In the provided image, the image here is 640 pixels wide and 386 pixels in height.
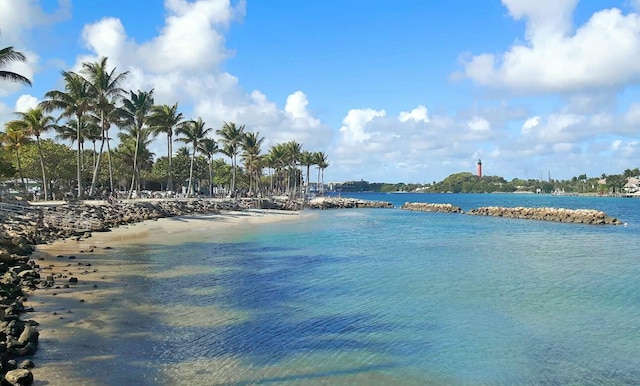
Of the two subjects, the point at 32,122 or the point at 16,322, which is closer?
the point at 16,322

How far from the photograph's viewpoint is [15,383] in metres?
9.03

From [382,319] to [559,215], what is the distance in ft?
194

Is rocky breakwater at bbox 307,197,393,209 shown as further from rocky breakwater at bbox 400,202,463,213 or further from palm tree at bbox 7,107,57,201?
palm tree at bbox 7,107,57,201

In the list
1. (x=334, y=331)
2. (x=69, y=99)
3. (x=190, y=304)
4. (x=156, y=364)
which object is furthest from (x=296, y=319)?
(x=69, y=99)

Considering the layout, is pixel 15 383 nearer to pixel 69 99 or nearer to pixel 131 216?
pixel 131 216

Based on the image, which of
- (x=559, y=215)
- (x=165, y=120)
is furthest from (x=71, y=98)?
(x=559, y=215)

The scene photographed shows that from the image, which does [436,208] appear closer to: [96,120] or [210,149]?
[210,149]

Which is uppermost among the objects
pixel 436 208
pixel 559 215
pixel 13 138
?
pixel 13 138

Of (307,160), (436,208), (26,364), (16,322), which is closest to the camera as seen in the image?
(26,364)

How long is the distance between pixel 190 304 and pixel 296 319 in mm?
3684

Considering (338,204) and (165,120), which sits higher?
(165,120)

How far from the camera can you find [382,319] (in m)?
14.8

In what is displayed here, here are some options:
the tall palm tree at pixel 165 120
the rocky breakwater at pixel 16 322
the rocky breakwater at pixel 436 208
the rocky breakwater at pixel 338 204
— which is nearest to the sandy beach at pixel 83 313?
the rocky breakwater at pixel 16 322

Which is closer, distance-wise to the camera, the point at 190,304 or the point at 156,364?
the point at 156,364
